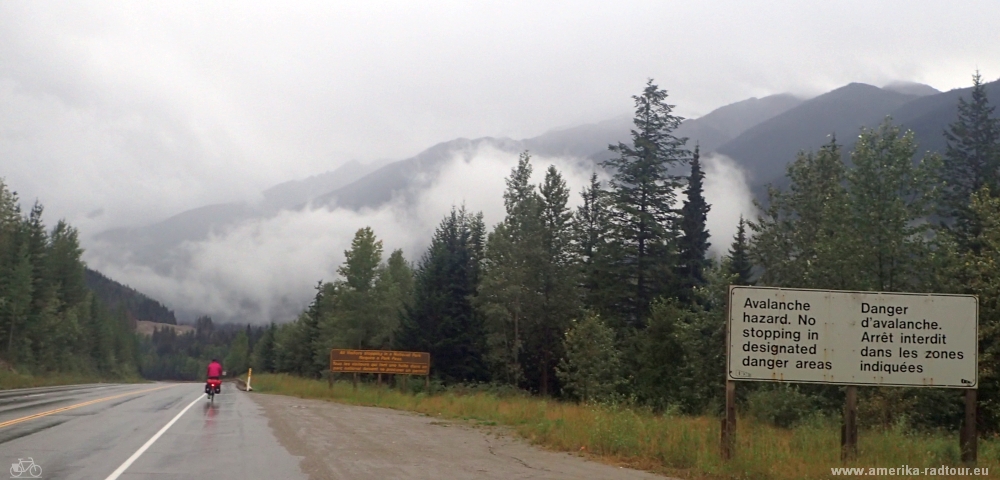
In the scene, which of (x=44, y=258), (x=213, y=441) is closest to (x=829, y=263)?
(x=213, y=441)

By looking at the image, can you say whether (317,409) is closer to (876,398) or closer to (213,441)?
(213,441)

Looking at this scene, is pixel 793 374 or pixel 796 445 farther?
pixel 796 445

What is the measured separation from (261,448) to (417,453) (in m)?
2.85

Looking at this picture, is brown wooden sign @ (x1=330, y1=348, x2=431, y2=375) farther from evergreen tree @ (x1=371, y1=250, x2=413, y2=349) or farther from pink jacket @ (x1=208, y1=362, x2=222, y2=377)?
evergreen tree @ (x1=371, y1=250, x2=413, y2=349)

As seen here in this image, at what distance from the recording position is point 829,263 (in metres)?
32.7

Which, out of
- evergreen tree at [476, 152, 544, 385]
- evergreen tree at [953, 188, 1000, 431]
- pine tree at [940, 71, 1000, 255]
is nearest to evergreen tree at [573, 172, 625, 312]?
evergreen tree at [476, 152, 544, 385]

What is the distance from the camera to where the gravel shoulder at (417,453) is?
11.6m

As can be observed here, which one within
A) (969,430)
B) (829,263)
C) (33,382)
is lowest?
(33,382)

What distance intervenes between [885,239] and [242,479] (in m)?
29.8

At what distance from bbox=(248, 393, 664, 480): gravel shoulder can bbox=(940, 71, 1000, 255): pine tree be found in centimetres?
4198

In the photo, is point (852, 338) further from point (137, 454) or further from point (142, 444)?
point (142, 444)

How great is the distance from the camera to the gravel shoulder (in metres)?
11.6


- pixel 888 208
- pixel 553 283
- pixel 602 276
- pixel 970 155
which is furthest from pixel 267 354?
pixel 888 208

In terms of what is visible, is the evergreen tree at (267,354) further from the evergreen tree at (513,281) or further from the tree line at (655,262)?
the evergreen tree at (513,281)
